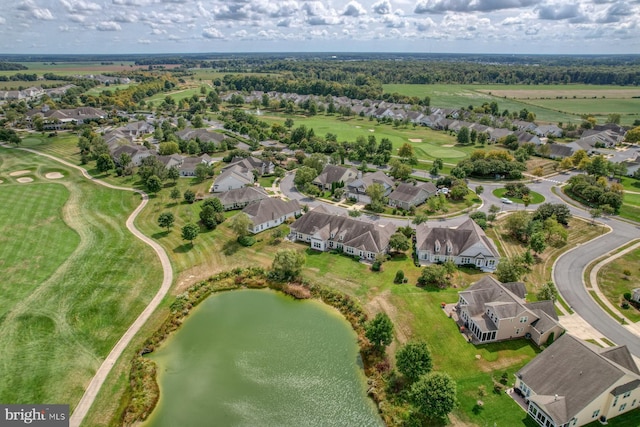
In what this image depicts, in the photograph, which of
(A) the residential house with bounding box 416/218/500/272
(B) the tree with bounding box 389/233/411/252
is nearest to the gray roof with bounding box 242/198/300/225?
(B) the tree with bounding box 389/233/411/252

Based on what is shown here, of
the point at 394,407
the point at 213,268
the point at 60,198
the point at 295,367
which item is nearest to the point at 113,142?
the point at 60,198

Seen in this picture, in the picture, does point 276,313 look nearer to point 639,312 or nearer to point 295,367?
point 295,367

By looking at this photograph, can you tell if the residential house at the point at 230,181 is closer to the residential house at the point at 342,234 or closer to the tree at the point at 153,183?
the tree at the point at 153,183

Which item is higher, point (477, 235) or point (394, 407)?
point (477, 235)

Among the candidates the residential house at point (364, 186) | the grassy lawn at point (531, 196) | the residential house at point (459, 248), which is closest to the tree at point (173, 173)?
the residential house at point (364, 186)

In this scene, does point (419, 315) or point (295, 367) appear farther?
point (419, 315)

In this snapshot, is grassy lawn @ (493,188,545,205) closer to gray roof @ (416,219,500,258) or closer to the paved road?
gray roof @ (416,219,500,258)
